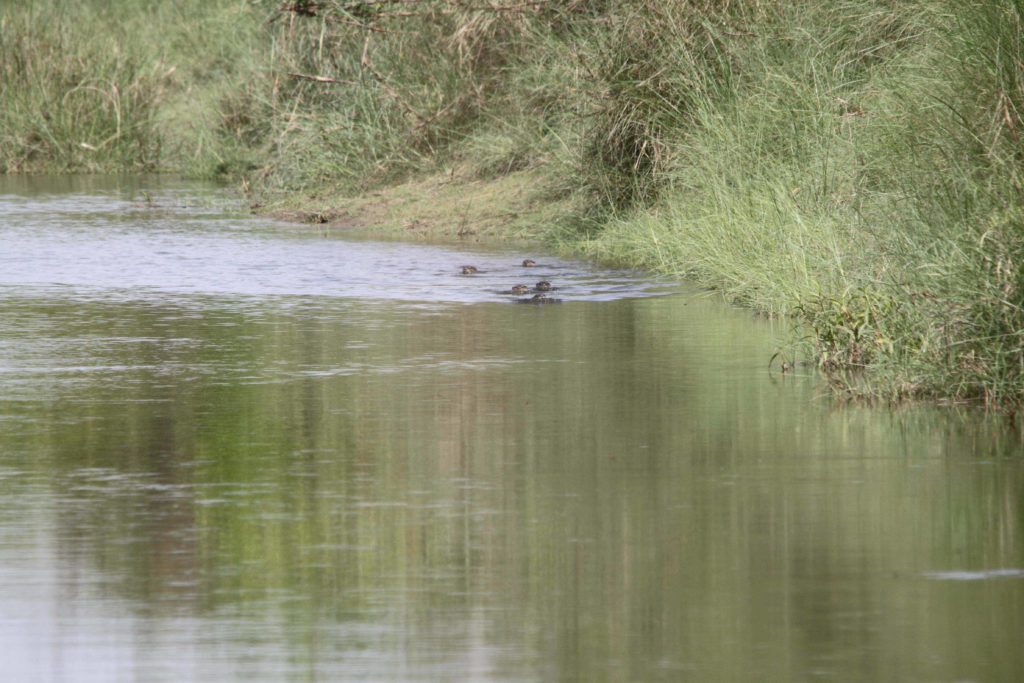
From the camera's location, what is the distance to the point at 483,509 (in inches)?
257

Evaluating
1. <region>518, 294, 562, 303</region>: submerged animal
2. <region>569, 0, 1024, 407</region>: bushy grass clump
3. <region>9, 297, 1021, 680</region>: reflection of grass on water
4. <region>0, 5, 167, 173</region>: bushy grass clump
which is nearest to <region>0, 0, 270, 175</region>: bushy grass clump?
<region>0, 5, 167, 173</region>: bushy grass clump

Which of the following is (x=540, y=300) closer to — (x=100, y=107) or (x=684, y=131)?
(x=684, y=131)

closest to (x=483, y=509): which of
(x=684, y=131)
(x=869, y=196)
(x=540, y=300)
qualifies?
(x=869, y=196)

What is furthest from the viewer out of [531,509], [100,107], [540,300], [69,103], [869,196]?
[100,107]

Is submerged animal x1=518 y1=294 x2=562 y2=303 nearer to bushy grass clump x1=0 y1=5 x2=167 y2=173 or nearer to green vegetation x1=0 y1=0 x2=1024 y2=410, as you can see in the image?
green vegetation x1=0 y1=0 x2=1024 y2=410

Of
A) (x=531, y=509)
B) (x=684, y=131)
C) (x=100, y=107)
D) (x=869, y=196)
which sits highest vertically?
(x=100, y=107)

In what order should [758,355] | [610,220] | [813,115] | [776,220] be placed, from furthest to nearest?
1. [610,220]
2. [813,115]
3. [776,220]
4. [758,355]

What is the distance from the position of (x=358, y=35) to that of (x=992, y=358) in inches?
583

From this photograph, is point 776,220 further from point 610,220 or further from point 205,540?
point 205,540

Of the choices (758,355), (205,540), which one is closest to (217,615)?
(205,540)

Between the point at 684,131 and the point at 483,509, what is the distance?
9756 millimetres

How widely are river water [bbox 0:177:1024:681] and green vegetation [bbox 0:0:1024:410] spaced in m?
0.50

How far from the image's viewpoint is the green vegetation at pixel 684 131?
356 inches

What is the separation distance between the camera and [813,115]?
1380cm
